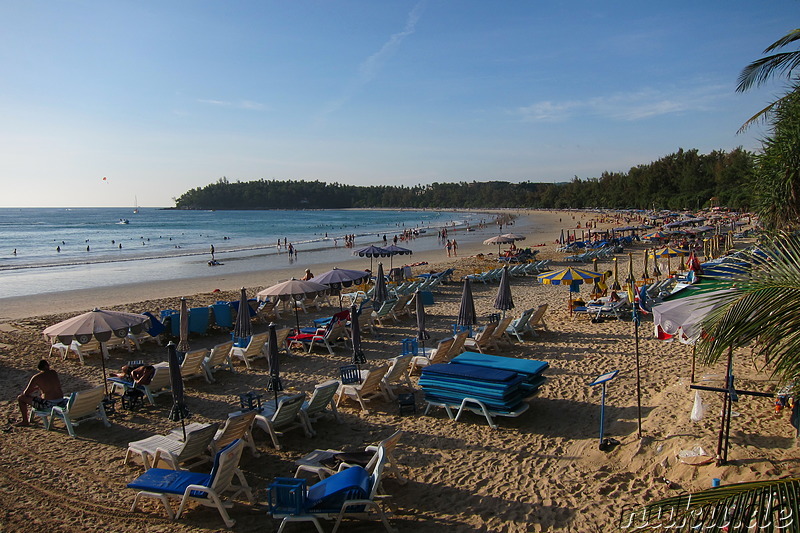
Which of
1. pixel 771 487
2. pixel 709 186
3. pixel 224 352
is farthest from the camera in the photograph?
pixel 709 186

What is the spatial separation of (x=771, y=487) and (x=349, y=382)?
6559 millimetres

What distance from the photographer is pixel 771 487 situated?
2369 millimetres

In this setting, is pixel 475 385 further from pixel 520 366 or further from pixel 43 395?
pixel 43 395

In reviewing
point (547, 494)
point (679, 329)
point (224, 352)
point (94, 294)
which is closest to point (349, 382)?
point (224, 352)

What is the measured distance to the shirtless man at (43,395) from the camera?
7820mm

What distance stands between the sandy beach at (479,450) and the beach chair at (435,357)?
79 centimetres

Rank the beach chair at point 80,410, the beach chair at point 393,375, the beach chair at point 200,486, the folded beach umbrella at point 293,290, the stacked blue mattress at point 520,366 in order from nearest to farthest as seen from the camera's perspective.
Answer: the beach chair at point 200,486 → the beach chair at point 80,410 → the stacked blue mattress at point 520,366 → the beach chair at point 393,375 → the folded beach umbrella at point 293,290

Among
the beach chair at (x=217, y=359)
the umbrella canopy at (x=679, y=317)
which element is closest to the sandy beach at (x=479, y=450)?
the beach chair at (x=217, y=359)

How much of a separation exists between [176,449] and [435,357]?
4509 mm

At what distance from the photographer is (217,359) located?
9883mm

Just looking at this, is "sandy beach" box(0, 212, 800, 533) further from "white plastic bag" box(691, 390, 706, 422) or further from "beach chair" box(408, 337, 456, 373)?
"beach chair" box(408, 337, 456, 373)

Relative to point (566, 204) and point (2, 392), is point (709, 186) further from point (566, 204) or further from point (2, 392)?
point (2, 392)

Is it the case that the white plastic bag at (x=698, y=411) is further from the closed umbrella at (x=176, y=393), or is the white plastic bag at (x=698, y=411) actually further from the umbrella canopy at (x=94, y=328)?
the umbrella canopy at (x=94, y=328)

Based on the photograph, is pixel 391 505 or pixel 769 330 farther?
pixel 391 505
